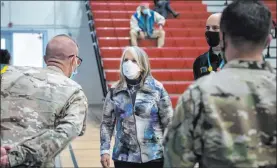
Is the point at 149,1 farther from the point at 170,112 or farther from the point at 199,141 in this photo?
the point at 199,141

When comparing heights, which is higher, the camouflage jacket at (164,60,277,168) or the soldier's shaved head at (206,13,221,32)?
the soldier's shaved head at (206,13,221,32)

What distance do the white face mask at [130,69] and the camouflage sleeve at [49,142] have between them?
1.10 metres

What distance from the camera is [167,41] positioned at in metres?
12.0

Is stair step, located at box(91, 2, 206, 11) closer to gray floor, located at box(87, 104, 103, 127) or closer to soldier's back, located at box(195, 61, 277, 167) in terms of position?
gray floor, located at box(87, 104, 103, 127)

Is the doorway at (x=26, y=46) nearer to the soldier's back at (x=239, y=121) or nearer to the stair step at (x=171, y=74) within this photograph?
the stair step at (x=171, y=74)

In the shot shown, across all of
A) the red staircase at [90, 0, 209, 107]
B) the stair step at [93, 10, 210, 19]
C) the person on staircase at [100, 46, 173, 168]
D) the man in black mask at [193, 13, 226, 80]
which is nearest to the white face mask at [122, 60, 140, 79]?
the person on staircase at [100, 46, 173, 168]

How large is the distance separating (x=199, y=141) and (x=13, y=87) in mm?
992

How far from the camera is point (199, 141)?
72.4 inches

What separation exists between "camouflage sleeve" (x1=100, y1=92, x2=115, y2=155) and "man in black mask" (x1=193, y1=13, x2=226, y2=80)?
Answer: 26.8 inches

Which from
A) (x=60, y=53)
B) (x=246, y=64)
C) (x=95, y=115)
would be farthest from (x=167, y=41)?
(x=246, y=64)

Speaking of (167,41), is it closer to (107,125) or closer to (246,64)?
(107,125)

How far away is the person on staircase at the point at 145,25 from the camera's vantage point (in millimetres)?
11359

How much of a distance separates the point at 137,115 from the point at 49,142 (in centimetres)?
117

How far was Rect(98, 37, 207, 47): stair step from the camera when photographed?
11656 mm
